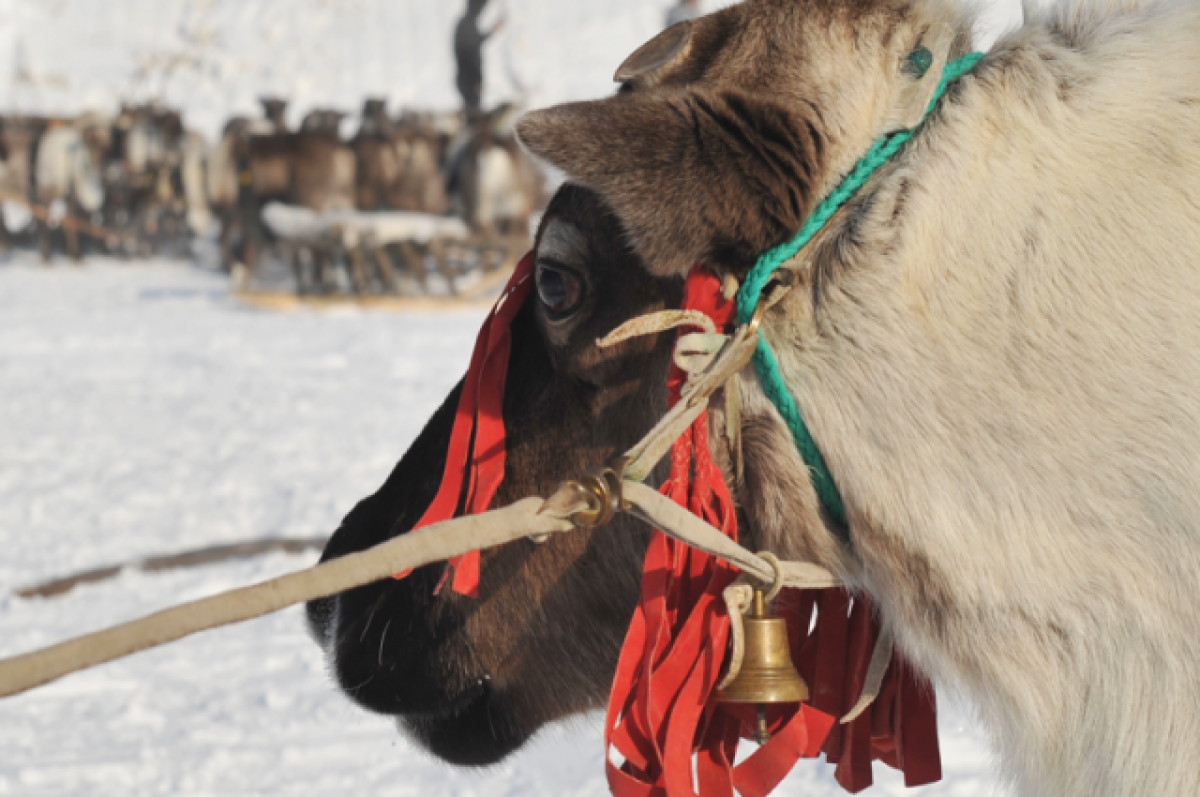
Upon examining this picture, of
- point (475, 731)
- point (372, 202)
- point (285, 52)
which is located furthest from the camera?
point (285, 52)

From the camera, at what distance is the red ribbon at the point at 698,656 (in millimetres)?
1488

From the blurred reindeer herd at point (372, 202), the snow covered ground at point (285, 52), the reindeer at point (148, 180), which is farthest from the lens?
the snow covered ground at point (285, 52)

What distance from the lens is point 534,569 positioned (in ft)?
5.51

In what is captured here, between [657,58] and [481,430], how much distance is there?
1.74 ft

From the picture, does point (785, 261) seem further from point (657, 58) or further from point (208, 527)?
point (208, 527)

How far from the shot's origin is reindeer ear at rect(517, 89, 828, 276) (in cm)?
132

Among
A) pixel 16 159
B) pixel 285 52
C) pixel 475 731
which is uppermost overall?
pixel 475 731

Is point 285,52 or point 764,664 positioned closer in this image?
point 764,664

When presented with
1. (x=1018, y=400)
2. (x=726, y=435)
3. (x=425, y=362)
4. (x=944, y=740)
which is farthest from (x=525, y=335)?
(x=425, y=362)

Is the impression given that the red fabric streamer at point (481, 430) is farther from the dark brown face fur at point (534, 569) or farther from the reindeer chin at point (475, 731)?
the reindeer chin at point (475, 731)

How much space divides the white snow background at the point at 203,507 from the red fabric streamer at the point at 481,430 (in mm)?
405

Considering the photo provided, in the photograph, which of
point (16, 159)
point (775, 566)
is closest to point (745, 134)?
point (775, 566)

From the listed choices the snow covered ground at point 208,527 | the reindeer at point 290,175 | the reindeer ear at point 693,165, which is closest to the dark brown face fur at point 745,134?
the reindeer ear at point 693,165

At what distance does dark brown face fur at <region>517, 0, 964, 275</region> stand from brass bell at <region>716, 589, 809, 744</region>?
16.6 inches
